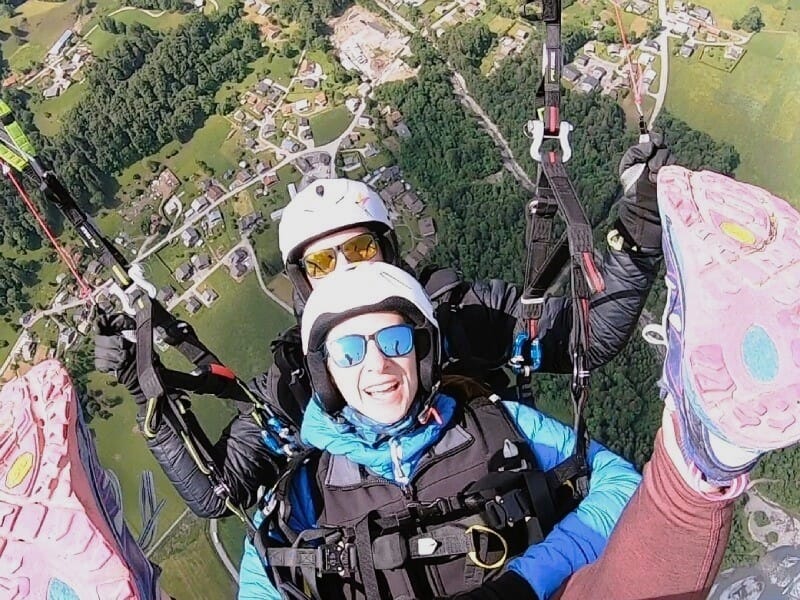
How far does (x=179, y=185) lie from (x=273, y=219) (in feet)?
7.06

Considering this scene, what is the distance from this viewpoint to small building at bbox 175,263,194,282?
12.2m

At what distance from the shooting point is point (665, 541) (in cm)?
155

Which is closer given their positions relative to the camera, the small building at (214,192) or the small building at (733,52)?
the small building at (733,52)

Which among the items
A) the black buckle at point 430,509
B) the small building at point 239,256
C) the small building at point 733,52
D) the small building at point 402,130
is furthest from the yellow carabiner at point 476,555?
the small building at point 733,52

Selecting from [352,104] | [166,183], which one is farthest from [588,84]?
[166,183]

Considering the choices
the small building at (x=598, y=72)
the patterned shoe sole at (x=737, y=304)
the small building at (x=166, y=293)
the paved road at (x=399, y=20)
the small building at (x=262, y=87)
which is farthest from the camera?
the paved road at (x=399, y=20)

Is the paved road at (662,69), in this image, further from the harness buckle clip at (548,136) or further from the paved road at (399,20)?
the harness buckle clip at (548,136)

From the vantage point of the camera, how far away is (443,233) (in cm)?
1179

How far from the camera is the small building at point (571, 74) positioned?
1306 cm

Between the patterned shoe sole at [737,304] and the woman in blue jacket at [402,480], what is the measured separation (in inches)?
29.2

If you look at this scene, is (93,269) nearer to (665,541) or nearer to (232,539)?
(232,539)

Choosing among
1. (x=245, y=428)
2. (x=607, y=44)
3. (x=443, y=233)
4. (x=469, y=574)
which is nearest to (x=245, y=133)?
(x=443, y=233)

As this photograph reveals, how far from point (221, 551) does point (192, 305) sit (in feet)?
12.6

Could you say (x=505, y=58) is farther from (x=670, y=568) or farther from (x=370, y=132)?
(x=670, y=568)
